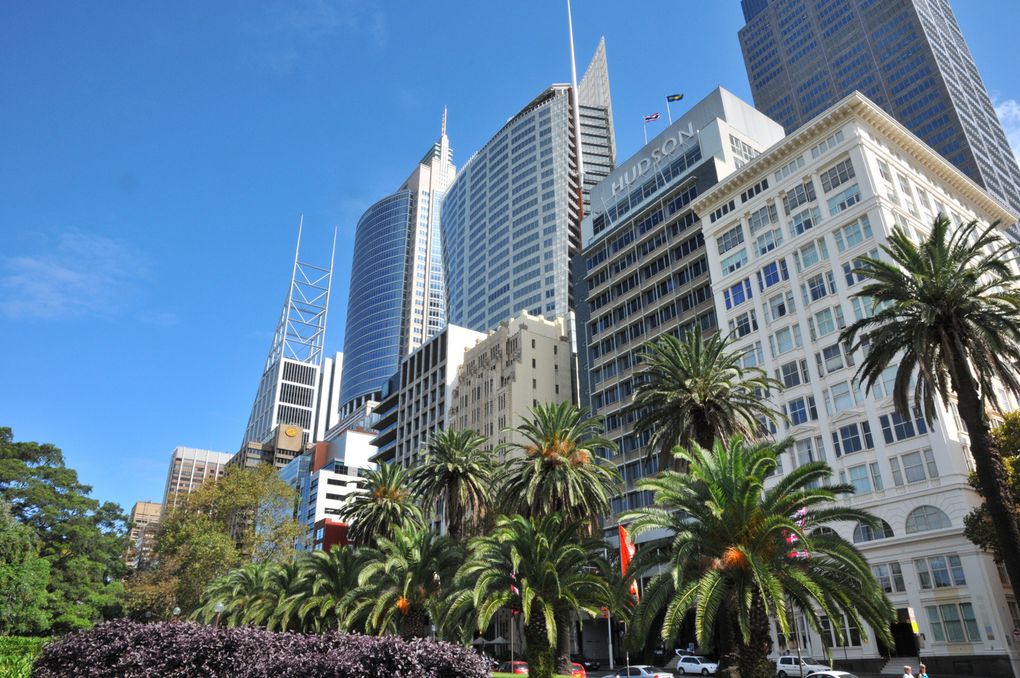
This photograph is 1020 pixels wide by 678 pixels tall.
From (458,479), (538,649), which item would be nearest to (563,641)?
(538,649)

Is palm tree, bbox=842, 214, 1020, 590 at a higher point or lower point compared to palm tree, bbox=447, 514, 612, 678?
higher

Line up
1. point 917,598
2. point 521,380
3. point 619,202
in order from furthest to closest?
point 521,380 < point 619,202 < point 917,598

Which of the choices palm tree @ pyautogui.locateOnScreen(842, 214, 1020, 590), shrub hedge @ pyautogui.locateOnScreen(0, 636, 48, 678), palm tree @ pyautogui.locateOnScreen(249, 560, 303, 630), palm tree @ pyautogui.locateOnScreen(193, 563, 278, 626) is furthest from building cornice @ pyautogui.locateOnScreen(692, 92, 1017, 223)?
shrub hedge @ pyautogui.locateOnScreen(0, 636, 48, 678)

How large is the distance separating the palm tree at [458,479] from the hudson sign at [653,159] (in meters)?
52.9

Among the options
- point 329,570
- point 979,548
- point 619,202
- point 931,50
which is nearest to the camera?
point 979,548

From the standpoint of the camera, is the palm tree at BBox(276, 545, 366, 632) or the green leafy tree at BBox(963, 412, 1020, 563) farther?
the palm tree at BBox(276, 545, 366, 632)

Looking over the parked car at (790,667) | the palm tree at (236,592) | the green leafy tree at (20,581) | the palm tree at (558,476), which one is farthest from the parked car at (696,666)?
the green leafy tree at (20,581)

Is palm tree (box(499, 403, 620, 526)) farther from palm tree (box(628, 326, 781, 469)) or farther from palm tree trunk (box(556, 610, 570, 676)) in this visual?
palm tree trunk (box(556, 610, 570, 676))

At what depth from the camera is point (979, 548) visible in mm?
44906

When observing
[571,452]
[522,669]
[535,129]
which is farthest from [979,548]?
[535,129]

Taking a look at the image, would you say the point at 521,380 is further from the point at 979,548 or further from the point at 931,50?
the point at 931,50

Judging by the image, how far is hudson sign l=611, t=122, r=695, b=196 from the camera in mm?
91150

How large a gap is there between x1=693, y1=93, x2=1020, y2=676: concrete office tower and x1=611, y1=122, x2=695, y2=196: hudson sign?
55.6 feet

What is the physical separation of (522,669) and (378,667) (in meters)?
36.5
